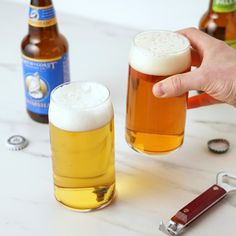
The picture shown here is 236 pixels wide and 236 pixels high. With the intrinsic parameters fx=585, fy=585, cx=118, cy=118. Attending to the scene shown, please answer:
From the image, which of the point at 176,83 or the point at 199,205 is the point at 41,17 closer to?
the point at 176,83

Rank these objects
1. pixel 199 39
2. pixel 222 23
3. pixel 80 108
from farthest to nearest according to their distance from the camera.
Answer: pixel 222 23 → pixel 199 39 → pixel 80 108

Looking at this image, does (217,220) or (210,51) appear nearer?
(217,220)

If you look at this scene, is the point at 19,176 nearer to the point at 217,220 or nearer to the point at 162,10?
the point at 217,220

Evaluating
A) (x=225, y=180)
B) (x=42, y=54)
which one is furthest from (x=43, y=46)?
(x=225, y=180)

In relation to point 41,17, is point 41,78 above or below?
below

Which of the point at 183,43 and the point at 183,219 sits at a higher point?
the point at 183,43

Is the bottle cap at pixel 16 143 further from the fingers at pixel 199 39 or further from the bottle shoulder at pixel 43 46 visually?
the fingers at pixel 199 39

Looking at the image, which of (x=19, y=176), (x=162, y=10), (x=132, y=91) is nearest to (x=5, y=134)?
(x=19, y=176)

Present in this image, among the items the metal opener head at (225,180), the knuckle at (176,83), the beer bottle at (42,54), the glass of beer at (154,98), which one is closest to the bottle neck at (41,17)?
the beer bottle at (42,54)
